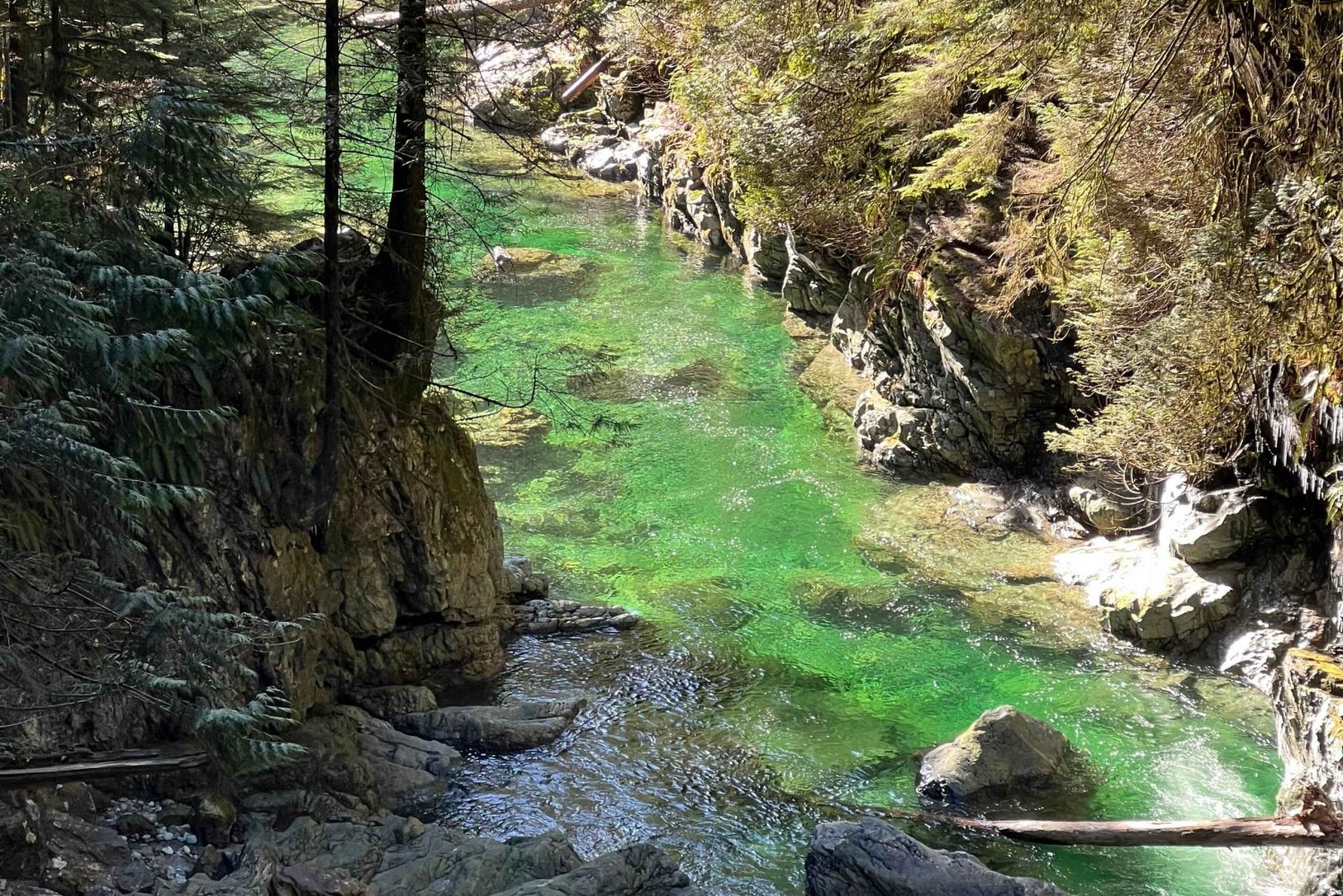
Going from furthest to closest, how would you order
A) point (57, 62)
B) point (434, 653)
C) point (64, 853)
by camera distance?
point (434, 653) < point (57, 62) < point (64, 853)

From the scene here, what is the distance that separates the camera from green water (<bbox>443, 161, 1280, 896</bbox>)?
9578 mm

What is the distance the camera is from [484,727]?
10.4m

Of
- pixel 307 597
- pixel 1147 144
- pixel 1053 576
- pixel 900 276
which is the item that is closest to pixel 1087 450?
pixel 1053 576

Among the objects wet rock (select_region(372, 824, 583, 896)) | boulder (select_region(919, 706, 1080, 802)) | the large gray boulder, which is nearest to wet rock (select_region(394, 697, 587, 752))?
wet rock (select_region(372, 824, 583, 896))

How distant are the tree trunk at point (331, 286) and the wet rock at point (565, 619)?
3.00 m

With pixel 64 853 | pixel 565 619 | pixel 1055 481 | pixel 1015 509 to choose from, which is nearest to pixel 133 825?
pixel 64 853

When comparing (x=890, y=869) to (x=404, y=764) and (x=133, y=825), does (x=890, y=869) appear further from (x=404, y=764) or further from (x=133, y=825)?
(x=133, y=825)

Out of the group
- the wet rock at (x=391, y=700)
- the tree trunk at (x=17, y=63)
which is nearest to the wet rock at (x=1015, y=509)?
the wet rock at (x=391, y=700)

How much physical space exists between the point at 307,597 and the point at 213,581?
975 millimetres

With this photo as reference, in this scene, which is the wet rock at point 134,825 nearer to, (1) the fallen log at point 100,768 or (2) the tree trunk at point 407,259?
(1) the fallen log at point 100,768

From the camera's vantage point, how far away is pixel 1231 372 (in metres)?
11.3

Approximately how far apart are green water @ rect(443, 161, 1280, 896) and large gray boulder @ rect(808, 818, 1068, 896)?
0.57 metres

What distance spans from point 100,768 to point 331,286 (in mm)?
4099

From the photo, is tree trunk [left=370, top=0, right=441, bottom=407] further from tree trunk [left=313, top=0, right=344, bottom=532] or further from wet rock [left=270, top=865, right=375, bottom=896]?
wet rock [left=270, top=865, right=375, bottom=896]
